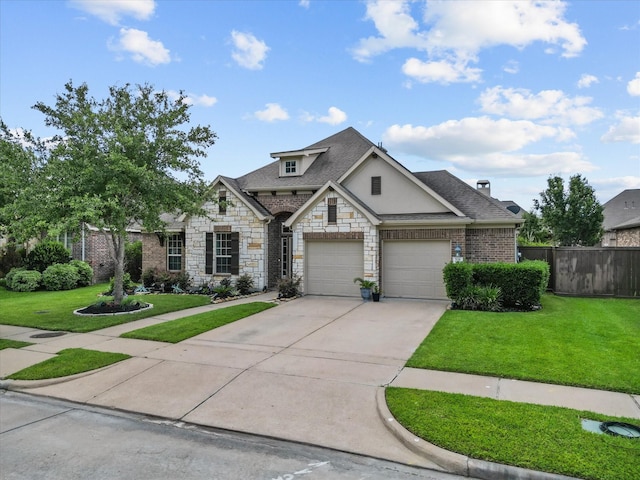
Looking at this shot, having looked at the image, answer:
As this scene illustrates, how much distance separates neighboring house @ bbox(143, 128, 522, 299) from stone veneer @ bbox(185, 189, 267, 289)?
0.04 metres

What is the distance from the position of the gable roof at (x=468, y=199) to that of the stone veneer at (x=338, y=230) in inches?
130

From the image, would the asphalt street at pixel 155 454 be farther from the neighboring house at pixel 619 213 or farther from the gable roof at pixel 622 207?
the gable roof at pixel 622 207

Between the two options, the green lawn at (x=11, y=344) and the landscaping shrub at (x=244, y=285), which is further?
the landscaping shrub at (x=244, y=285)

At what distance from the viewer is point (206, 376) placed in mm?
6812

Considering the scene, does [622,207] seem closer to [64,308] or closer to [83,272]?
[83,272]

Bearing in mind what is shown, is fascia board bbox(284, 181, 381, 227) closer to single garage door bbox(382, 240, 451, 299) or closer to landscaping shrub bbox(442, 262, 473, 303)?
single garage door bbox(382, 240, 451, 299)

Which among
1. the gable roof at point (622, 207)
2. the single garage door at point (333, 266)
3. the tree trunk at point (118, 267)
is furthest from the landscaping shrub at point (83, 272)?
the gable roof at point (622, 207)

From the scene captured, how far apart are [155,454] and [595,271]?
55.0 ft

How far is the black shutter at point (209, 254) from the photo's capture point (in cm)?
1811

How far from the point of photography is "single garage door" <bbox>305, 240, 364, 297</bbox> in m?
16.0

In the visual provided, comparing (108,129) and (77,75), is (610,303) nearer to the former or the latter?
(108,129)

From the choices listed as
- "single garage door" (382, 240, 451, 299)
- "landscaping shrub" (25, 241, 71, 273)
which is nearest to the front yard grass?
"single garage door" (382, 240, 451, 299)

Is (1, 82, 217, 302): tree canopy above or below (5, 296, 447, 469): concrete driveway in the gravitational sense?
Answer: above

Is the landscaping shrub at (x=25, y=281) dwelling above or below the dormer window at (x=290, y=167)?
below
